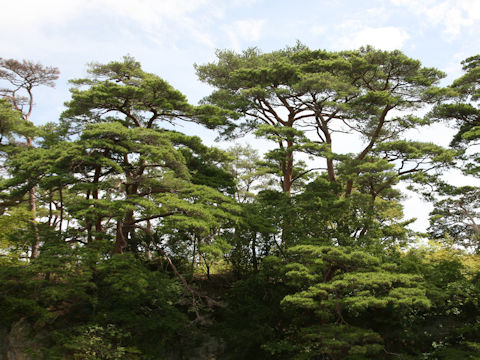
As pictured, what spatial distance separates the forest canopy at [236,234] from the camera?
400 inches

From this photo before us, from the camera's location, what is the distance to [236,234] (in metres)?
13.5

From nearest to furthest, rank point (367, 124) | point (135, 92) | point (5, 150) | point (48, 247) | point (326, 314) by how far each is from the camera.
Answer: point (326, 314) < point (48, 247) < point (135, 92) < point (5, 150) < point (367, 124)

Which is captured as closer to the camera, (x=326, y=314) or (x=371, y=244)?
(x=326, y=314)

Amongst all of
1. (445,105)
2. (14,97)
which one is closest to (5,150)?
(14,97)

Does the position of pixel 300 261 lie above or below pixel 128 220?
below

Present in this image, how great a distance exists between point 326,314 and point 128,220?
6871 mm

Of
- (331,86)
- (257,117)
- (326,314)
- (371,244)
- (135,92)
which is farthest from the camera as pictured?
(257,117)

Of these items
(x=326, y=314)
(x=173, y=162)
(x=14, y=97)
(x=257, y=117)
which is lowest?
(x=326, y=314)

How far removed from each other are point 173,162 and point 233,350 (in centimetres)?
612

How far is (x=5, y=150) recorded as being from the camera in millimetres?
14297

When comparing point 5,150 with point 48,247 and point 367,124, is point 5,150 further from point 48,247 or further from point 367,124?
point 367,124

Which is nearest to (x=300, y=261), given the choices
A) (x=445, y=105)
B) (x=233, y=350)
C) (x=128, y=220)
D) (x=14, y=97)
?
(x=233, y=350)

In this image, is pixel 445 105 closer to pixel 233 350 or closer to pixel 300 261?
pixel 300 261

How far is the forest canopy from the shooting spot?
10.2 m
